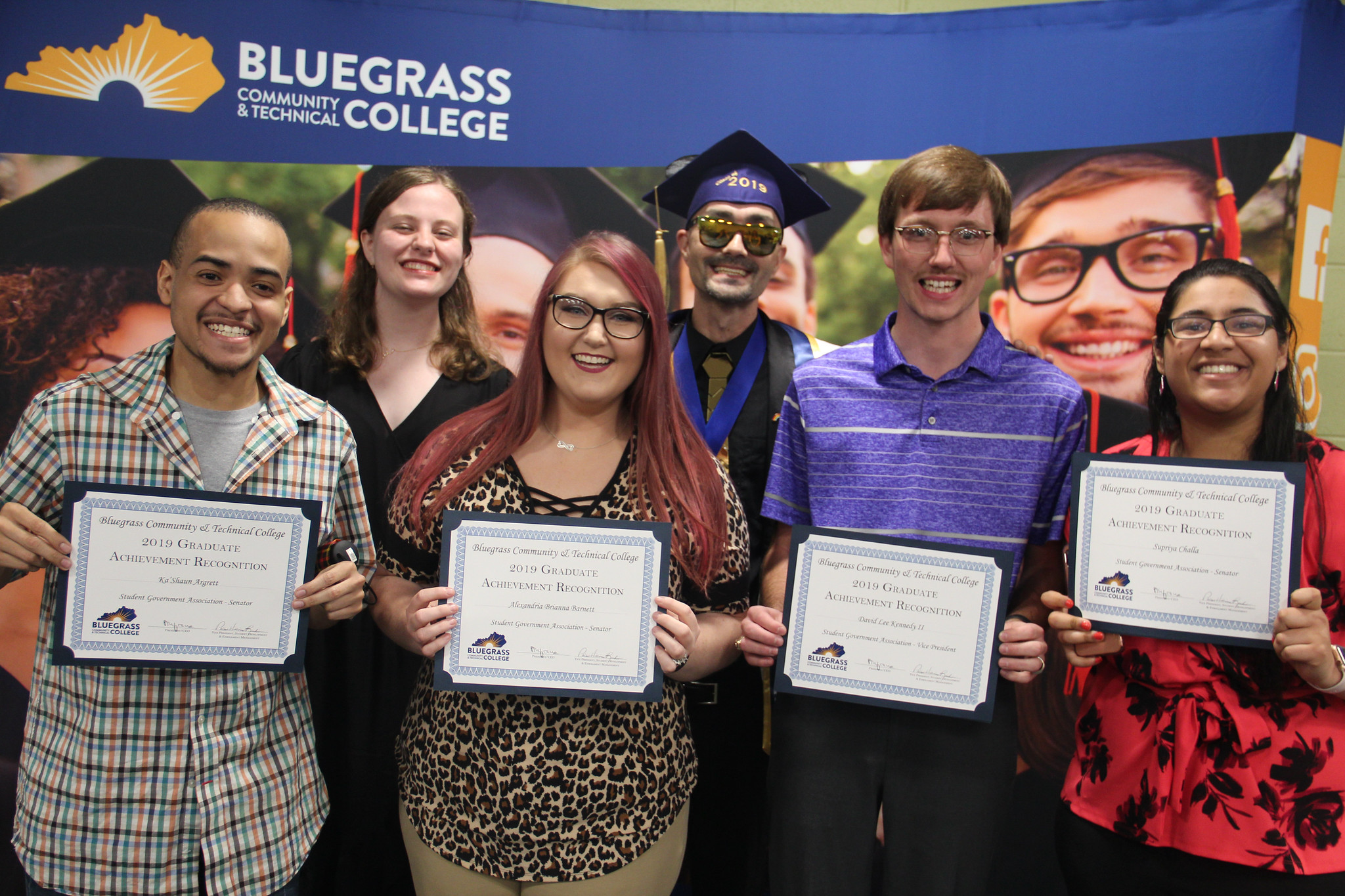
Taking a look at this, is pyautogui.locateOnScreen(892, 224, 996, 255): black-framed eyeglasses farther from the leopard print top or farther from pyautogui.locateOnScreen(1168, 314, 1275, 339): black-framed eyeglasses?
the leopard print top

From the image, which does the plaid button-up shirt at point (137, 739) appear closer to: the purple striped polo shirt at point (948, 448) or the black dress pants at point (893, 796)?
the black dress pants at point (893, 796)

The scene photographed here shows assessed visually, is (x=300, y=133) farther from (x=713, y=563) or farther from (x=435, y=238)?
(x=713, y=563)

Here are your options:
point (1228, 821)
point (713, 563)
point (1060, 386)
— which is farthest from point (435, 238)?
point (1228, 821)

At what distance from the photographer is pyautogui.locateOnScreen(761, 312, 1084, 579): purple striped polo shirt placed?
1.96 meters

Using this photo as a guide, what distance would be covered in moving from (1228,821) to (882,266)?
2.38 m

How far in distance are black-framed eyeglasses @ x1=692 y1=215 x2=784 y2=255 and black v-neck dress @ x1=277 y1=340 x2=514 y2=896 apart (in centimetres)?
85

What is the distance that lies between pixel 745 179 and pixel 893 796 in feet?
6.51

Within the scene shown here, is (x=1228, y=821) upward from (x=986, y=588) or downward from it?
downward

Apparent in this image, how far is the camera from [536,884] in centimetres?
170

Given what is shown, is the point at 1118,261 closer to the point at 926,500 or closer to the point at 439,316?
the point at 926,500

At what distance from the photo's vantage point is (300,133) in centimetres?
335

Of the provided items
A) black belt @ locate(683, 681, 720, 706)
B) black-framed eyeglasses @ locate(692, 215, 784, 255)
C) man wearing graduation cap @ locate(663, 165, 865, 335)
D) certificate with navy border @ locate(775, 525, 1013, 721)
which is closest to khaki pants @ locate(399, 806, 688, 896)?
certificate with navy border @ locate(775, 525, 1013, 721)
